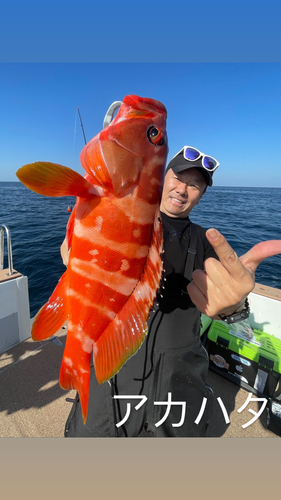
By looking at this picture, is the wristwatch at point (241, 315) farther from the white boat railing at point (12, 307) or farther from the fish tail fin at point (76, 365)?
the white boat railing at point (12, 307)

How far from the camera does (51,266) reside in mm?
9430

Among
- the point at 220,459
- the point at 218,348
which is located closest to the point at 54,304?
the point at 220,459

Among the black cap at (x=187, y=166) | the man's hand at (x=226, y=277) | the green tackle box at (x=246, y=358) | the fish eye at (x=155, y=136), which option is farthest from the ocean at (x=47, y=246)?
the fish eye at (x=155, y=136)

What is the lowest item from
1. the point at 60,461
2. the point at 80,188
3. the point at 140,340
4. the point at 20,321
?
the point at 20,321

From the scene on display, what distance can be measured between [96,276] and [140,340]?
422mm

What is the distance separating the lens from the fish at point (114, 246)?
128 cm

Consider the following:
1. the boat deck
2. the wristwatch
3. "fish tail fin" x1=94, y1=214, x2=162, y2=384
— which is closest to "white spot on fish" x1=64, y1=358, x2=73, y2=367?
"fish tail fin" x1=94, y1=214, x2=162, y2=384

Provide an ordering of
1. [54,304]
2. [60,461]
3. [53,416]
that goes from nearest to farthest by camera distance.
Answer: [60,461] < [54,304] < [53,416]

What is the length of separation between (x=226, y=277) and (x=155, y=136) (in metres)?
0.94

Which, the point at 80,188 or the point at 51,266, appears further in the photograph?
the point at 51,266

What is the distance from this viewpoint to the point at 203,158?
2666mm

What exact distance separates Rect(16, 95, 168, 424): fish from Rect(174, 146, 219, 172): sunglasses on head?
132 centimetres

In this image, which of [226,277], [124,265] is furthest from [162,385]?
[124,265]

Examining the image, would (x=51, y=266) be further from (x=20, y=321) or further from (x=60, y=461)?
(x=60, y=461)
